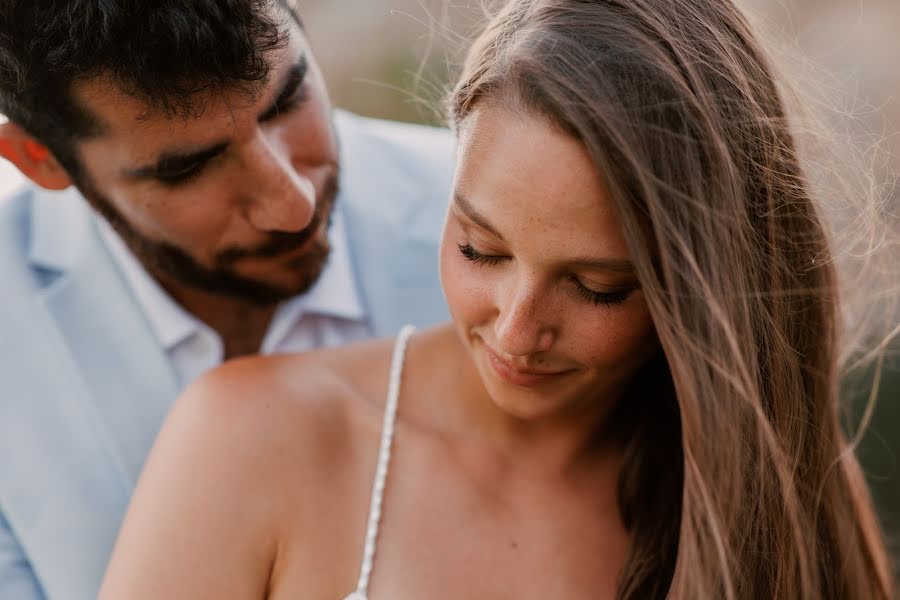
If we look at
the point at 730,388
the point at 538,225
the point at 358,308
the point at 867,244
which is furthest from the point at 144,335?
the point at 867,244

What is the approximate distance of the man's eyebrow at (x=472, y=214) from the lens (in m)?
1.56

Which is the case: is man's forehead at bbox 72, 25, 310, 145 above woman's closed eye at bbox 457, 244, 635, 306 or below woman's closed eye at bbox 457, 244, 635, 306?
below

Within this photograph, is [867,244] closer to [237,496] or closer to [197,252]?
[237,496]

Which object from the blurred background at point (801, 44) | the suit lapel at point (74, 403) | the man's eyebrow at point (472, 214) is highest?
the man's eyebrow at point (472, 214)

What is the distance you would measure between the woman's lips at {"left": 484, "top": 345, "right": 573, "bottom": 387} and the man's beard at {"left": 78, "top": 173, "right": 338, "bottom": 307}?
0.74m

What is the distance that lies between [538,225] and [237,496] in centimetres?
70

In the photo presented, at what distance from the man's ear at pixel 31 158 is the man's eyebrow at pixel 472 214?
109 centimetres

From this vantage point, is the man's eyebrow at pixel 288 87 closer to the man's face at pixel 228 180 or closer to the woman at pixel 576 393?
the man's face at pixel 228 180

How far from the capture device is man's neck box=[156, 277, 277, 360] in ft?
8.07

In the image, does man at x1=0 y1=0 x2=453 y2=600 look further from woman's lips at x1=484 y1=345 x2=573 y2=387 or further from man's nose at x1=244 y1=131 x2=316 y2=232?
woman's lips at x1=484 y1=345 x2=573 y2=387

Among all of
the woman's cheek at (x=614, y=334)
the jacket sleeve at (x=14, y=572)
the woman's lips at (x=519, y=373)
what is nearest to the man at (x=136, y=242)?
the jacket sleeve at (x=14, y=572)

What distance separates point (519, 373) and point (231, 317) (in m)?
1.09

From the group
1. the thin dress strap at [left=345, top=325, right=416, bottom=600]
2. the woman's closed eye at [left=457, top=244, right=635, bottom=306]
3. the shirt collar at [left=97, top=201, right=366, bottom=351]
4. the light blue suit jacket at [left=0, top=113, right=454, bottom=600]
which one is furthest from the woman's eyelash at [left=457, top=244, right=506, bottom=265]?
the light blue suit jacket at [left=0, top=113, right=454, bottom=600]

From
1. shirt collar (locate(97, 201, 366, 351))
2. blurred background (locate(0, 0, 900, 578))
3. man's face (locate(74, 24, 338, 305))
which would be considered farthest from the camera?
blurred background (locate(0, 0, 900, 578))
